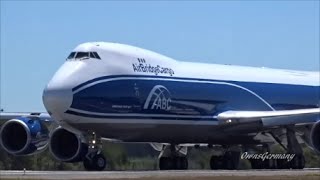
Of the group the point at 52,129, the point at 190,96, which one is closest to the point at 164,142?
the point at 190,96

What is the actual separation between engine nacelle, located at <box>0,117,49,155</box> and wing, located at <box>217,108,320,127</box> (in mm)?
10216

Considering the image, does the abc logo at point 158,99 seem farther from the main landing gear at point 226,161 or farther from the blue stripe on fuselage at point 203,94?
the main landing gear at point 226,161

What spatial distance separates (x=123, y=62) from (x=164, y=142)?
655cm

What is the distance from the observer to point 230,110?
50.5 m

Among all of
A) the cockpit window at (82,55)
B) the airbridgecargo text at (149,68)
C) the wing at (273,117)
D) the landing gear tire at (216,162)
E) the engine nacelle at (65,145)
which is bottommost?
the landing gear tire at (216,162)

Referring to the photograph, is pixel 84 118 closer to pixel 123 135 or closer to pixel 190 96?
pixel 123 135

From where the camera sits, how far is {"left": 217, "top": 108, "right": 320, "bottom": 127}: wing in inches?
1811

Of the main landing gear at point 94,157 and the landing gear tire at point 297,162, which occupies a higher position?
the main landing gear at point 94,157

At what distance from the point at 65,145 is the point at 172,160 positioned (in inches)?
266

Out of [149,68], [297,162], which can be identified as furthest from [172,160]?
[297,162]

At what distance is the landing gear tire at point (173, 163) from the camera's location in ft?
162

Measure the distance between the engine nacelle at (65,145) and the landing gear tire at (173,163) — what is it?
615cm

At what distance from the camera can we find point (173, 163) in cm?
4941

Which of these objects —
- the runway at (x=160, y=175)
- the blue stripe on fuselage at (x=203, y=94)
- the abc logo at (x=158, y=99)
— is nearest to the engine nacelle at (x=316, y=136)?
the blue stripe on fuselage at (x=203, y=94)
